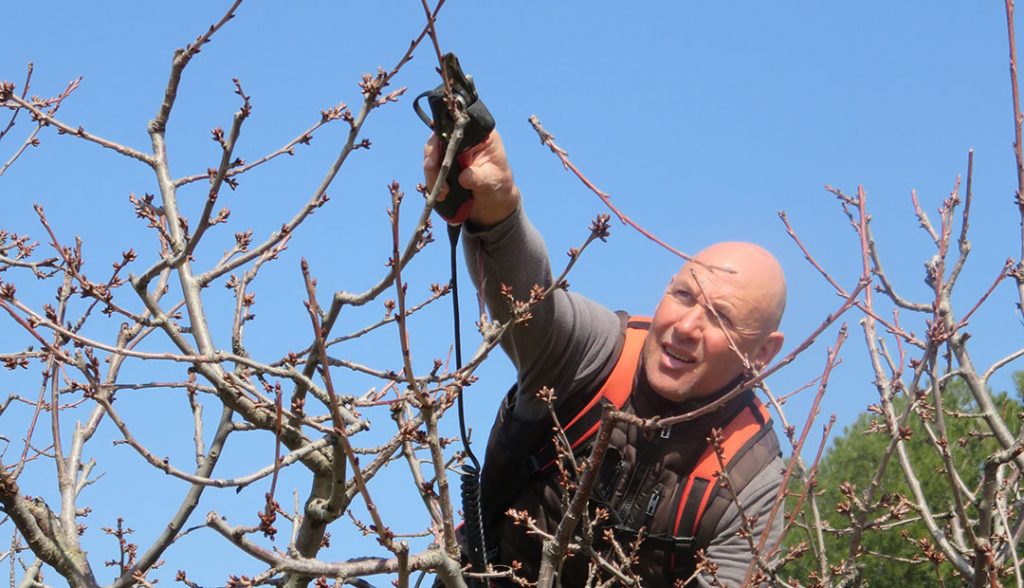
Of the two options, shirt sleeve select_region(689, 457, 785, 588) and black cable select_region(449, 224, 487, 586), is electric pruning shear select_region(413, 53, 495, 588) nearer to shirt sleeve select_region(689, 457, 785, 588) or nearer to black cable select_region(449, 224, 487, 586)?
black cable select_region(449, 224, 487, 586)

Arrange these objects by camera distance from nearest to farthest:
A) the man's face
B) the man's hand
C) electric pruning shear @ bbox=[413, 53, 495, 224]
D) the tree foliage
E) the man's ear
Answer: electric pruning shear @ bbox=[413, 53, 495, 224] → the man's hand → the man's face → the man's ear → the tree foliage

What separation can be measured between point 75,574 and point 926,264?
10.4 feet

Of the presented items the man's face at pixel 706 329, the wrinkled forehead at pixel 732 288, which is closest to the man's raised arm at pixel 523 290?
the man's face at pixel 706 329

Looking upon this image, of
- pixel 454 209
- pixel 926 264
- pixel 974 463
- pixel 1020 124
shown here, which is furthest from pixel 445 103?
pixel 974 463

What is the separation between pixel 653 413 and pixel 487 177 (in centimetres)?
128

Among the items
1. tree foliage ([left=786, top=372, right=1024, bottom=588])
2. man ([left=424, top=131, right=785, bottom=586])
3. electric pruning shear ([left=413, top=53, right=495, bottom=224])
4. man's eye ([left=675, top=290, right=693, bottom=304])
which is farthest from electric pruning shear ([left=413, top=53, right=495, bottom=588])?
tree foliage ([left=786, top=372, right=1024, bottom=588])

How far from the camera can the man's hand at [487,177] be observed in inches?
140

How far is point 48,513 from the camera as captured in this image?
3.44 metres

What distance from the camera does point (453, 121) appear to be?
3221 mm

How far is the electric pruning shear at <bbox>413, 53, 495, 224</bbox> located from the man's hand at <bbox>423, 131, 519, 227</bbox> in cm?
Result: 3

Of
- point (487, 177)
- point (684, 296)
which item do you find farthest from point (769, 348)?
point (487, 177)

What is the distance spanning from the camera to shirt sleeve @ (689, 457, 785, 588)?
→ 4.09 meters

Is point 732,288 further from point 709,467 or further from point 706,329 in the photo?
point 709,467

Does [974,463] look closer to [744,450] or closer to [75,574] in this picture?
[744,450]
